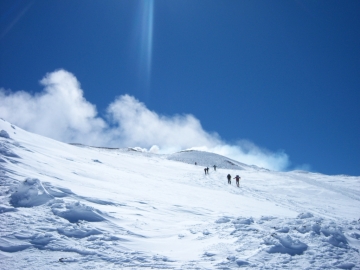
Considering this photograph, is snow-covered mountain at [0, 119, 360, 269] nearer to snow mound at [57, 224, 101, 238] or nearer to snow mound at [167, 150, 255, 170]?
snow mound at [57, 224, 101, 238]

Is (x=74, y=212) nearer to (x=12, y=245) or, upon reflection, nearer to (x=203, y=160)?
(x=12, y=245)

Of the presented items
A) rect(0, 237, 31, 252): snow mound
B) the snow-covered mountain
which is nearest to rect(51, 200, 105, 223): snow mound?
the snow-covered mountain

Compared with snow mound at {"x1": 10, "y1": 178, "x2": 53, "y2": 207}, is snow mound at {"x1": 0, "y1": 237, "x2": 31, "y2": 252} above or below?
below

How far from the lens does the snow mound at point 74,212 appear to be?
8.07 metres

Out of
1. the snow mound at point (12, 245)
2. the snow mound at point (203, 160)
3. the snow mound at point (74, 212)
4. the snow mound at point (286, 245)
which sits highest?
the snow mound at point (203, 160)

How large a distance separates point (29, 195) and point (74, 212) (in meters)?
1.69

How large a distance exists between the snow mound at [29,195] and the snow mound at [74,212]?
520 mm

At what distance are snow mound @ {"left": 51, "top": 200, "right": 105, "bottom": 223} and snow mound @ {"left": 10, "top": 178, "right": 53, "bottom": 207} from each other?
1.70 feet

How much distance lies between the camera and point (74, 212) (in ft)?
27.0

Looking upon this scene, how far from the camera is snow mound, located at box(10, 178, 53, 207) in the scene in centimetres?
821

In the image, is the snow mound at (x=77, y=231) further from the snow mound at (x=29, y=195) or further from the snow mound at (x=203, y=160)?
the snow mound at (x=203, y=160)

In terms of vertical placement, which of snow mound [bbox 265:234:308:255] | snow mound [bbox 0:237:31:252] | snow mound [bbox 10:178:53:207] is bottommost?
snow mound [bbox 0:237:31:252]

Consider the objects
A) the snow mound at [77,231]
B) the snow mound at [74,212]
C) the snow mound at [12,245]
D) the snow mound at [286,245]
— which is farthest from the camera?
the snow mound at [74,212]

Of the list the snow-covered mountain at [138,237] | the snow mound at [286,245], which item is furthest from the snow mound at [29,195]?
the snow mound at [286,245]
